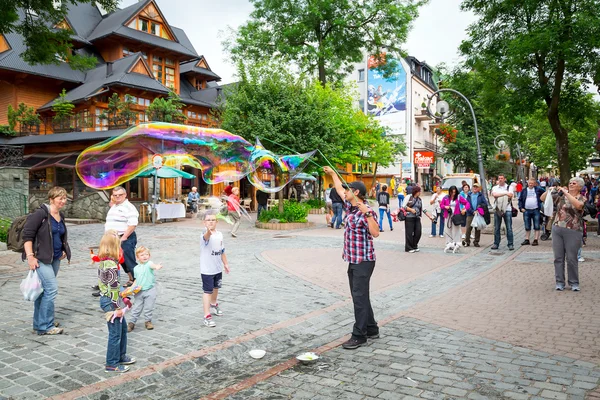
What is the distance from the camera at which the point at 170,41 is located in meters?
35.0

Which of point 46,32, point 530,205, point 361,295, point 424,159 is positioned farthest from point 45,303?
point 424,159

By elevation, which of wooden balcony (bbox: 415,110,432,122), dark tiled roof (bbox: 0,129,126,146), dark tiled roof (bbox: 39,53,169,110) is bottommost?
dark tiled roof (bbox: 0,129,126,146)

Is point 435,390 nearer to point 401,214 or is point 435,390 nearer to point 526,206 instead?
point 401,214

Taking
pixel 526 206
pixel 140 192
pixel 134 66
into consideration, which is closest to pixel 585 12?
pixel 526 206

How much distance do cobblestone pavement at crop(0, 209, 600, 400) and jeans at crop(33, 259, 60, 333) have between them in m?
0.16

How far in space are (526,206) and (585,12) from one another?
587 centimetres

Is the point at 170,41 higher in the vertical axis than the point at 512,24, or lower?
higher

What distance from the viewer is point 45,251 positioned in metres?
5.72

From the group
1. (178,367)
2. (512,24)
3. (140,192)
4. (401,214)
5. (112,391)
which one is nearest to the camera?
(112,391)

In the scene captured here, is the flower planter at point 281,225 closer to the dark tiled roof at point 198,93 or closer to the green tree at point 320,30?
the green tree at point 320,30

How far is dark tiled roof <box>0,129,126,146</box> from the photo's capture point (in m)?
24.0

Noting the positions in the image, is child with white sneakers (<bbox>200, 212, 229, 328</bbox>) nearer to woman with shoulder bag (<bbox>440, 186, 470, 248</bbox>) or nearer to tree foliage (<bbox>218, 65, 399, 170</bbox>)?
woman with shoulder bag (<bbox>440, 186, 470, 248</bbox>)

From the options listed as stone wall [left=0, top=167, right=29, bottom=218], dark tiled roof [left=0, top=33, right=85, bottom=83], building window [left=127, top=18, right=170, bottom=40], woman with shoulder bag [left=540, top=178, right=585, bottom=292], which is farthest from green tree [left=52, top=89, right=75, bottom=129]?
woman with shoulder bag [left=540, top=178, right=585, bottom=292]

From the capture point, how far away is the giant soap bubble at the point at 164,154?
955 cm
